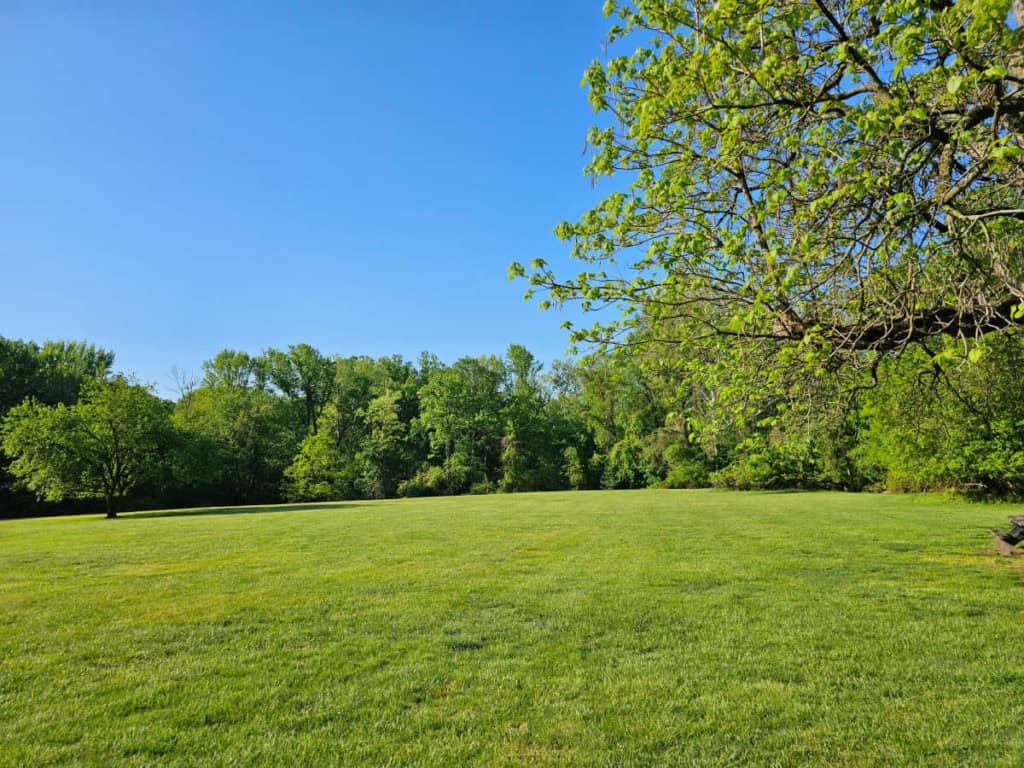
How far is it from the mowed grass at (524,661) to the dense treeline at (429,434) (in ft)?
9.43

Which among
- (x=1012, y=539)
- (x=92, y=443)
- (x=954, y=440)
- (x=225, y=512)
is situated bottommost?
(x=225, y=512)

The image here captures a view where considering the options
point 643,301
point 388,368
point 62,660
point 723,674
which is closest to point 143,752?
point 62,660

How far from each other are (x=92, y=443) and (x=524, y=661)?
35.1 meters

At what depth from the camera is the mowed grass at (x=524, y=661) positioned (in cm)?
388

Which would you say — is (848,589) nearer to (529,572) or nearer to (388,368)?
(529,572)

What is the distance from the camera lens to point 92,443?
103ft

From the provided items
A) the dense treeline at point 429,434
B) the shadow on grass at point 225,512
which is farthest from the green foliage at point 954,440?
the shadow on grass at point 225,512

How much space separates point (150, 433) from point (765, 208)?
1453 inches

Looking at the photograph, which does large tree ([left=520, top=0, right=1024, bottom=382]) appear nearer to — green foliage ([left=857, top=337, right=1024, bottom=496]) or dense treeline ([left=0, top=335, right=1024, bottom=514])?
dense treeline ([left=0, top=335, right=1024, bottom=514])

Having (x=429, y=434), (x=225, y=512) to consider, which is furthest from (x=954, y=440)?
(x=429, y=434)

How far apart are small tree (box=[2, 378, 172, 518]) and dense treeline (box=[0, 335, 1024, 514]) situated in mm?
94

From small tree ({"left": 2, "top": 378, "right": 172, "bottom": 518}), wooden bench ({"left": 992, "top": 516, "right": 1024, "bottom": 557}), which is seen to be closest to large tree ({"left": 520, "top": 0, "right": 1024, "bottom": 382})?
wooden bench ({"left": 992, "top": 516, "right": 1024, "bottom": 557})

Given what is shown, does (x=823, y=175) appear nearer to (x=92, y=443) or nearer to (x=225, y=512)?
(x=225, y=512)

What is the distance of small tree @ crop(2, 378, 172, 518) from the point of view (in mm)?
30531
